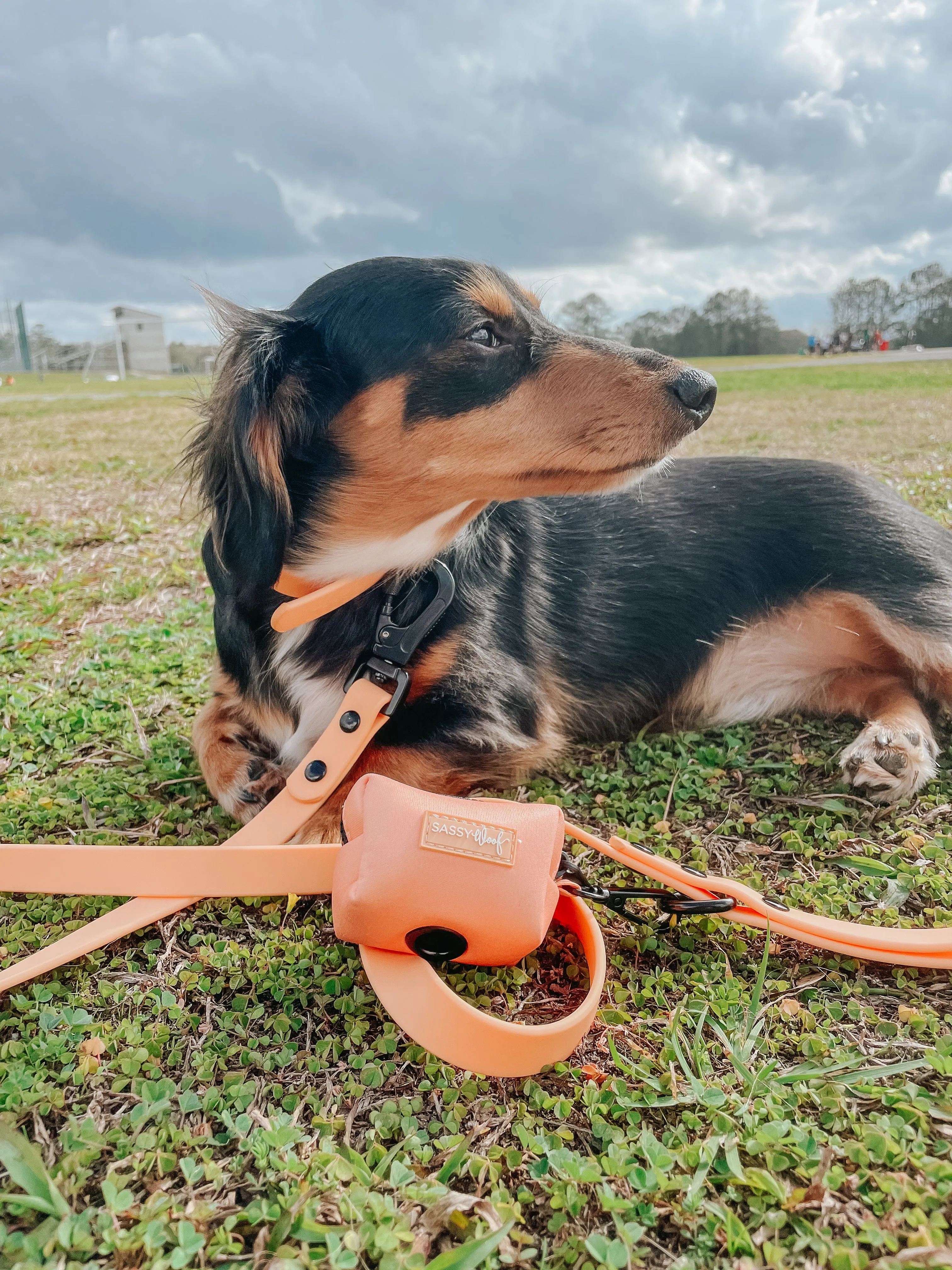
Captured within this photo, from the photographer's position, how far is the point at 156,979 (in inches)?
78.8

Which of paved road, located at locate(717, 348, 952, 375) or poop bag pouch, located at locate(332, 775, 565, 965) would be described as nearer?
poop bag pouch, located at locate(332, 775, 565, 965)

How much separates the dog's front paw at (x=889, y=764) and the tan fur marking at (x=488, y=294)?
182 cm

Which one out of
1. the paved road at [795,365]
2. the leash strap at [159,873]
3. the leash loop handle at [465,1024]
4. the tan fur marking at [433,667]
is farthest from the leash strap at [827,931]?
the paved road at [795,365]

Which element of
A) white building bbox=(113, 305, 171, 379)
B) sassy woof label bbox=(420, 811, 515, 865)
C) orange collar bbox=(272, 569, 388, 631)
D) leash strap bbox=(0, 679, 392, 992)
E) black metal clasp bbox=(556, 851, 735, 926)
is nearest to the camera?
sassy woof label bbox=(420, 811, 515, 865)

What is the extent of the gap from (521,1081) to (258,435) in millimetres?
1842

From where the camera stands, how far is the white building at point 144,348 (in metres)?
46.5

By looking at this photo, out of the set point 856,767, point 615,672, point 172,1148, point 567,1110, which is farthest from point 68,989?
point 856,767

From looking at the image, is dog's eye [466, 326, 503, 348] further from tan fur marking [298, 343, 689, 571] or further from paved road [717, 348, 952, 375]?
paved road [717, 348, 952, 375]

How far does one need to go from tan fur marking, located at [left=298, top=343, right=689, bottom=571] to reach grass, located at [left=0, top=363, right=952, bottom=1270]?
0.86m

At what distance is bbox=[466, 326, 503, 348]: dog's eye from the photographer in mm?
2650

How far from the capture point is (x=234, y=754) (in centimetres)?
281

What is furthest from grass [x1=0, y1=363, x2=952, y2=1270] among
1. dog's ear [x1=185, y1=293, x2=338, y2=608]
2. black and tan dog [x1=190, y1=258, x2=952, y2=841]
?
dog's ear [x1=185, y1=293, x2=338, y2=608]

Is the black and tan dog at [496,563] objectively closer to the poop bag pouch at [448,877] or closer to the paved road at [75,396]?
the poop bag pouch at [448,877]

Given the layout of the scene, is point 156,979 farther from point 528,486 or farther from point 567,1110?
point 528,486
